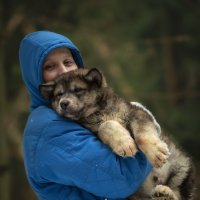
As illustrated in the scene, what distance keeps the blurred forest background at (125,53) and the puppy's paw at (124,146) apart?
5989 millimetres

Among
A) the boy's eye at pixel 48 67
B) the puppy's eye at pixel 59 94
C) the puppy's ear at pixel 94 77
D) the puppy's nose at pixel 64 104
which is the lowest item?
the puppy's nose at pixel 64 104

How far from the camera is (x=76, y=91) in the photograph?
146 inches

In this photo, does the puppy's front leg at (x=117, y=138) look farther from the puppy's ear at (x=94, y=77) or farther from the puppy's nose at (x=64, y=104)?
the puppy's ear at (x=94, y=77)

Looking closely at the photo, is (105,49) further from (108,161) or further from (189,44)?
(108,161)

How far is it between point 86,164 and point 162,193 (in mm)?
733

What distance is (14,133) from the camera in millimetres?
10375

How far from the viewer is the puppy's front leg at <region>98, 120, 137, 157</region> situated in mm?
3166

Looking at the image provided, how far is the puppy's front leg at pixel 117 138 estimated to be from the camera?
317 centimetres

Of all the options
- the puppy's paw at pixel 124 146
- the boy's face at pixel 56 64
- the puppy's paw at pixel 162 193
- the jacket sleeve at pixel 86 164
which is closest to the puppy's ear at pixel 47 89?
→ the boy's face at pixel 56 64

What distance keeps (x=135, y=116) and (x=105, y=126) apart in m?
0.30

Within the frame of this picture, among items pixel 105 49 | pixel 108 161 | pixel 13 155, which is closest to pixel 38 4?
pixel 105 49

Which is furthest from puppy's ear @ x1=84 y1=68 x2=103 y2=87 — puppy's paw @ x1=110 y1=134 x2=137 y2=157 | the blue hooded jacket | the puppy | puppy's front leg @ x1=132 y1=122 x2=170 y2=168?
puppy's paw @ x1=110 y1=134 x2=137 y2=157

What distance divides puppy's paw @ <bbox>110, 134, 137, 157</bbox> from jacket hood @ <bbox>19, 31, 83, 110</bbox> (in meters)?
0.81

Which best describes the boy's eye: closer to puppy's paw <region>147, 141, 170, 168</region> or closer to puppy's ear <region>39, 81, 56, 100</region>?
puppy's ear <region>39, 81, 56, 100</region>
